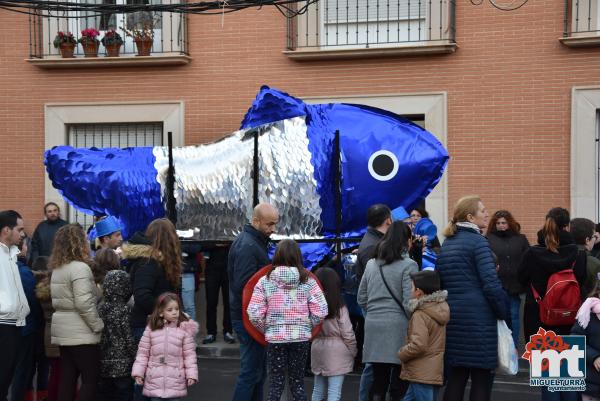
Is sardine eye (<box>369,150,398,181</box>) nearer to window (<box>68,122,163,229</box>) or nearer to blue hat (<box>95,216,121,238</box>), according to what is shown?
blue hat (<box>95,216,121,238</box>)

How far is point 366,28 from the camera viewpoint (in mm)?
13375

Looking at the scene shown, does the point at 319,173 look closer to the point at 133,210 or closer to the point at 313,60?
the point at 133,210

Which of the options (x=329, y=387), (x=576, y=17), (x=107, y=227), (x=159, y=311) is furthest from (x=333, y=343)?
(x=576, y=17)

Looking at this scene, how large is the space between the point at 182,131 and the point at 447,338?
7.18 meters

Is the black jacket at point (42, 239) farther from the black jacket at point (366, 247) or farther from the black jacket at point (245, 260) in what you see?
the black jacket at point (245, 260)

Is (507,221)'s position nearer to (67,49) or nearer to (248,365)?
(248,365)

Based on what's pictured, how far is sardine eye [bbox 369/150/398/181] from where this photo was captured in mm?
9391

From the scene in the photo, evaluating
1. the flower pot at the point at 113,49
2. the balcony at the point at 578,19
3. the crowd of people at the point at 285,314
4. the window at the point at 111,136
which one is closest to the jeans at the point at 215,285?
the window at the point at 111,136

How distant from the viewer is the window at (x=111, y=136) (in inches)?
552

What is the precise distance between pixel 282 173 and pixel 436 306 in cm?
272

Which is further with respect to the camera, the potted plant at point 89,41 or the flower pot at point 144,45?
the potted plant at point 89,41

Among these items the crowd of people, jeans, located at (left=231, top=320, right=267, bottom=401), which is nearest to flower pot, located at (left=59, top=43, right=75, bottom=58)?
the crowd of people

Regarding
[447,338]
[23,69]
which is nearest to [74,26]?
[23,69]

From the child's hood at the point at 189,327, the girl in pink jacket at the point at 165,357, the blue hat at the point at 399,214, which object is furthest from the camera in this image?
the blue hat at the point at 399,214
